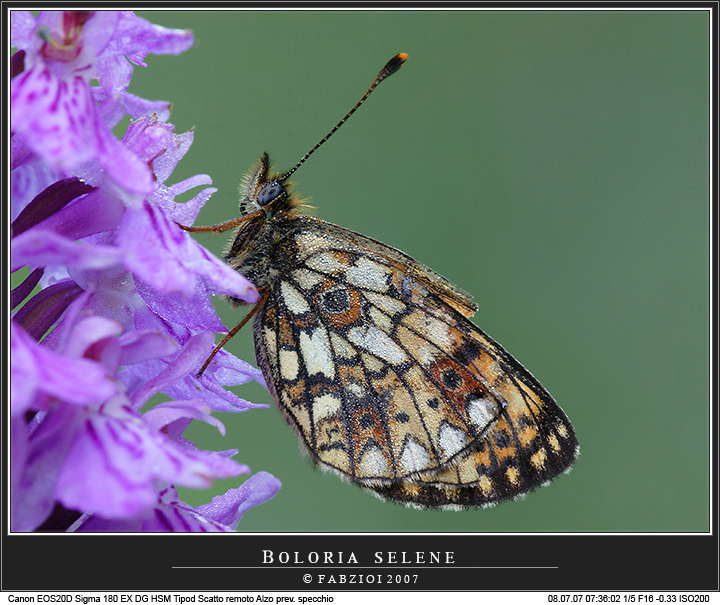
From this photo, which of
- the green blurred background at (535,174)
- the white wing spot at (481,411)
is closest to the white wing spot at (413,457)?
the white wing spot at (481,411)

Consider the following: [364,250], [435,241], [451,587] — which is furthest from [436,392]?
[435,241]

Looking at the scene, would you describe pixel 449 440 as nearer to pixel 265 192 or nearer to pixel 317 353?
pixel 317 353

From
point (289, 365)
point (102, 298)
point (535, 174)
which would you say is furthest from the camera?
point (535, 174)

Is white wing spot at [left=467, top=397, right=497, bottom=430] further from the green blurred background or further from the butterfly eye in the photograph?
the green blurred background

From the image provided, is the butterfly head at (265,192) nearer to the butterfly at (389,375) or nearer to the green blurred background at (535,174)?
the butterfly at (389,375)

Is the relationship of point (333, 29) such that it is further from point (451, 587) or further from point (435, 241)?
point (451, 587)

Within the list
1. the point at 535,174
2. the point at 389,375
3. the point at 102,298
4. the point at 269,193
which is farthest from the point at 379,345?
the point at 535,174
